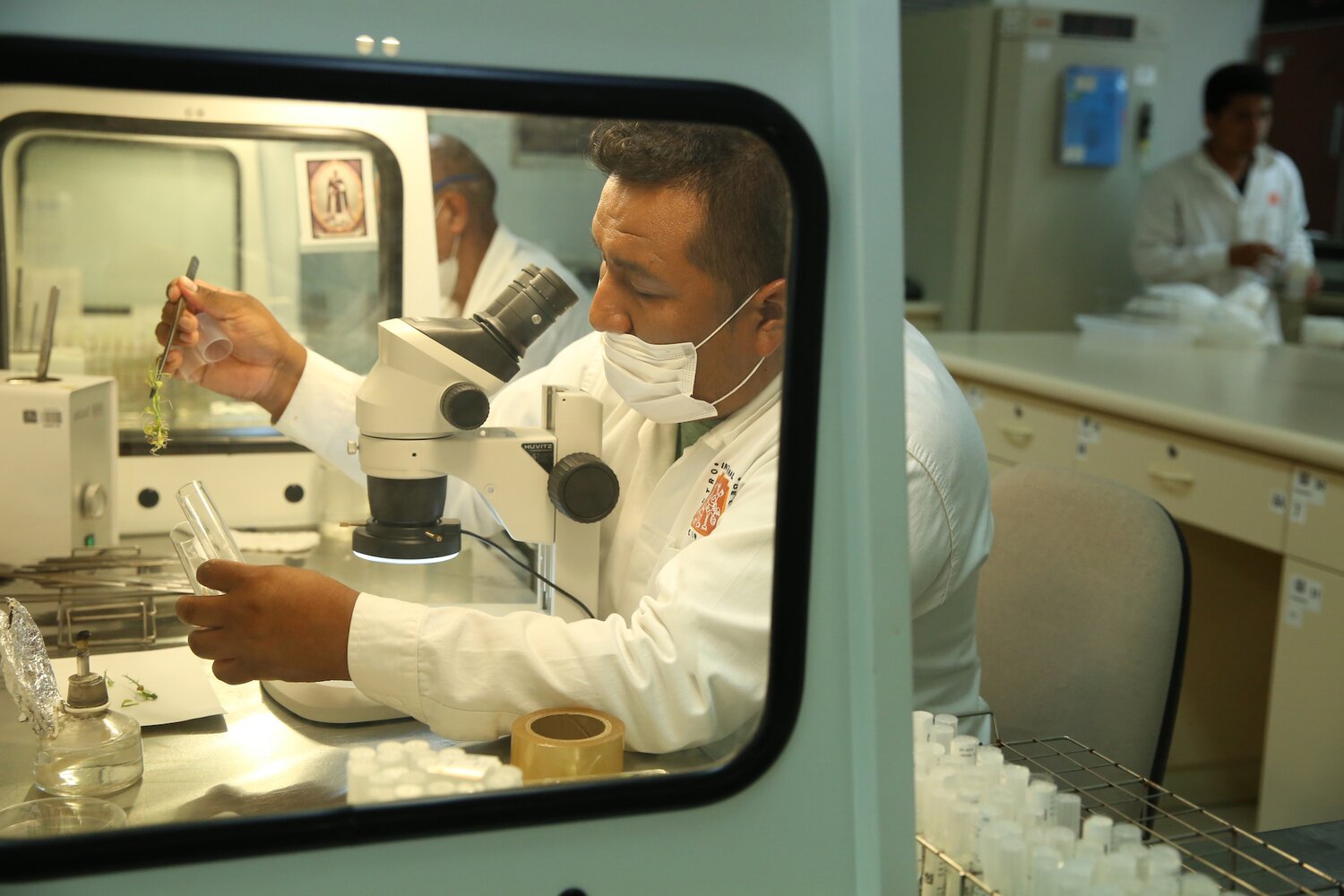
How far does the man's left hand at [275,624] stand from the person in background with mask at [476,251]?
0.27 meters

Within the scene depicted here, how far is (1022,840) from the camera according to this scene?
74 centimetres

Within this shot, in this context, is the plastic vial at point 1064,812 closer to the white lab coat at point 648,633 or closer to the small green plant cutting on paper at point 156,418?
Answer: the white lab coat at point 648,633

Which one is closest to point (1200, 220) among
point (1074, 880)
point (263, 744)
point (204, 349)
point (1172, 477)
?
point (1172, 477)

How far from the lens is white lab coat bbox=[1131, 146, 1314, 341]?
467 cm

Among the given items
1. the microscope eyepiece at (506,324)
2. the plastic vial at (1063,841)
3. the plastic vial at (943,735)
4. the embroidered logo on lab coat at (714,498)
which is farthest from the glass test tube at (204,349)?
the plastic vial at (1063,841)

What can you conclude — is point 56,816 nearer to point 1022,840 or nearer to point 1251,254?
point 1022,840

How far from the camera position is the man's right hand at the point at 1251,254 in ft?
14.5

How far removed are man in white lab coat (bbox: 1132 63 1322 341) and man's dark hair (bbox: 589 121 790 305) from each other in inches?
166

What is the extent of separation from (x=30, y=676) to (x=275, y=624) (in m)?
0.19

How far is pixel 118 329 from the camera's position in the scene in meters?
1.38

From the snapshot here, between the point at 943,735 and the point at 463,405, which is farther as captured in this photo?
the point at 463,405

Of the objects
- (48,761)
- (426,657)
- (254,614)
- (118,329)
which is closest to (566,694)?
(426,657)

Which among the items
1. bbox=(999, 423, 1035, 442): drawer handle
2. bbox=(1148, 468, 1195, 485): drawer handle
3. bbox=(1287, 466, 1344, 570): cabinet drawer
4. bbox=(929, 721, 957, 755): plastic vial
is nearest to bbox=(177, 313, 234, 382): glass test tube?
bbox=(929, 721, 957, 755): plastic vial

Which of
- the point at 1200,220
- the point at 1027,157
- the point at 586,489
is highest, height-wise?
the point at 1027,157
